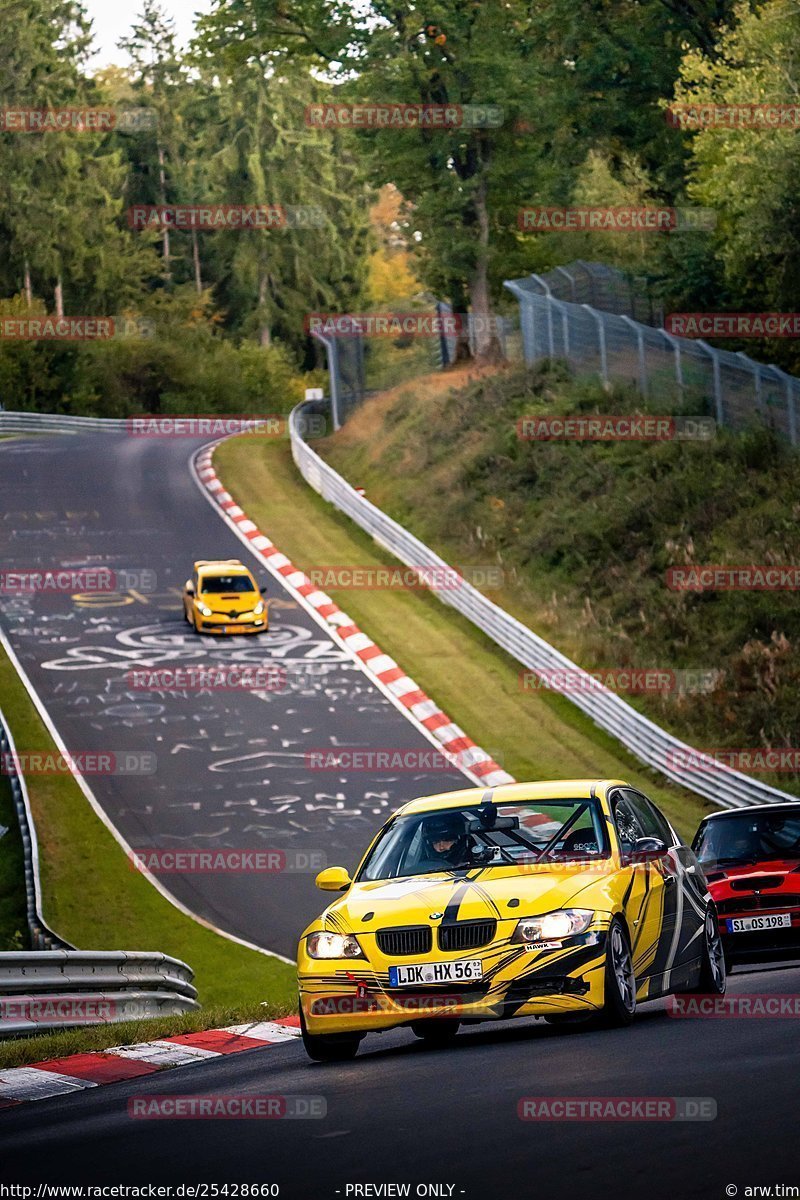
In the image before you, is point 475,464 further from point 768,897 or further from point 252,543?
point 768,897

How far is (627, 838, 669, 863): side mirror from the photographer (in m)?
10.7

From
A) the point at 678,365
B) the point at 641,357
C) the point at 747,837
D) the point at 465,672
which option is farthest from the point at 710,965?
the point at 641,357

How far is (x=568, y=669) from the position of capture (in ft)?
103

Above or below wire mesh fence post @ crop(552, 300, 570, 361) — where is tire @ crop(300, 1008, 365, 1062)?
below

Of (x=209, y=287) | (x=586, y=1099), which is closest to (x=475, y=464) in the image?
(x=586, y=1099)

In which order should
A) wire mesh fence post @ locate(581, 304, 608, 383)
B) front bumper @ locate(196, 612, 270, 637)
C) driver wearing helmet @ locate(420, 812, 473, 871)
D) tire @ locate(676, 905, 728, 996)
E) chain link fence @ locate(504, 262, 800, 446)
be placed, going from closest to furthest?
driver wearing helmet @ locate(420, 812, 473, 871), tire @ locate(676, 905, 728, 996), front bumper @ locate(196, 612, 270, 637), chain link fence @ locate(504, 262, 800, 446), wire mesh fence post @ locate(581, 304, 608, 383)

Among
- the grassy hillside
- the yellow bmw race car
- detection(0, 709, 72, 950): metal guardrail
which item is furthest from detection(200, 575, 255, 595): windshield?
the yellow bmw race car

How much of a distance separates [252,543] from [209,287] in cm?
7174

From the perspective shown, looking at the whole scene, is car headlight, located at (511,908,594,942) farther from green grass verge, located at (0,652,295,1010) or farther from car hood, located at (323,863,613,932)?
green grass verge, located at (0,652,295,1010)

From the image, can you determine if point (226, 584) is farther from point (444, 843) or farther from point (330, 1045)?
point (330, 1045)

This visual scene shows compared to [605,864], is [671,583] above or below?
below

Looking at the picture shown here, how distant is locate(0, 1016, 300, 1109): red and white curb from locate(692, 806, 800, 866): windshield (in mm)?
4499

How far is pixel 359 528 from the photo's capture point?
1740 inches

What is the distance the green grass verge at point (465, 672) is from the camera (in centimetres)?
2786
